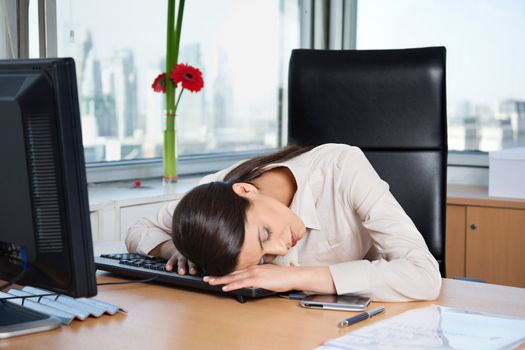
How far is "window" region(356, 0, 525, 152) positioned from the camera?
3340mm

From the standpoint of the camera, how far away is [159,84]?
2.77 metres

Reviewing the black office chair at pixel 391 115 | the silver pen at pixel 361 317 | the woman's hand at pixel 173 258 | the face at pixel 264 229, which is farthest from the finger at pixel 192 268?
the black office chair at pixel 391 115

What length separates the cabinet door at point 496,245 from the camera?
9.40 ft

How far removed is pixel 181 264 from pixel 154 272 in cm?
6

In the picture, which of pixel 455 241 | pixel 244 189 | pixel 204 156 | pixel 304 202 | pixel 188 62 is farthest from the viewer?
pixel 204 156

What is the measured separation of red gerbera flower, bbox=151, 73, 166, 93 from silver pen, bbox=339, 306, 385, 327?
169cm

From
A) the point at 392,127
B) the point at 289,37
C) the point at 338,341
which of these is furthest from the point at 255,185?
the point at 289,37

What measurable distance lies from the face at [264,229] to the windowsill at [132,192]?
3.02ft

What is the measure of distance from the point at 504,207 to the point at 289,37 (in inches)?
59.4

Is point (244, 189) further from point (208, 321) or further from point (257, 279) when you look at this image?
point (208, 321)

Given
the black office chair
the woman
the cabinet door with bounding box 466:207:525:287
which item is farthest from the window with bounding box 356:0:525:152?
the woman

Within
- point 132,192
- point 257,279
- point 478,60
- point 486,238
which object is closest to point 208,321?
point 257,279

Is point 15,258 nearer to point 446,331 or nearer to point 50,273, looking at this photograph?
point 50,273

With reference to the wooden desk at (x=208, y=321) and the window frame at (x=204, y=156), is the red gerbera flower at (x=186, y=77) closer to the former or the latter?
the window frame at (x=204, y=156)
